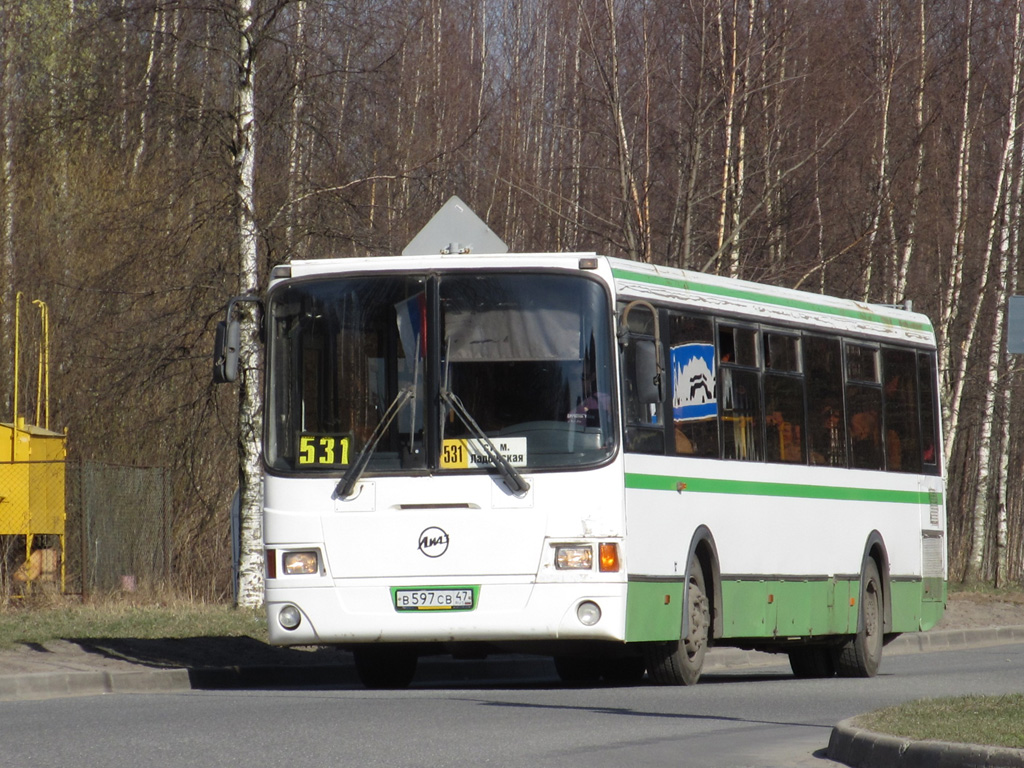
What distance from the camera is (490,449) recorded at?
42.3 ft

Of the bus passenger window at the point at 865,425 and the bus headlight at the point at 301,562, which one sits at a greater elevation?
the bus passenger window at the point at 865,425

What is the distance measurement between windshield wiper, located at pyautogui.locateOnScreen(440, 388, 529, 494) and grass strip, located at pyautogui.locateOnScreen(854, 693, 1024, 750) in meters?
3.19

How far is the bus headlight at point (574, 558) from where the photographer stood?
1280 centimetres

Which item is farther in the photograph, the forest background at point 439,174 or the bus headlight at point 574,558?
the forest background at point 439,174

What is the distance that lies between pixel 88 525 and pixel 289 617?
9649 millimetres

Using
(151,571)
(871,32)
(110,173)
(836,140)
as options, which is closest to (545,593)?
(151,571)

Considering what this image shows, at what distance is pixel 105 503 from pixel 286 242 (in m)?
4.54

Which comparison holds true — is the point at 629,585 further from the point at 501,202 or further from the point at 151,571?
the point at 501,202

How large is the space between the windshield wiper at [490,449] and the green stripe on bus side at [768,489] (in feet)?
2.48

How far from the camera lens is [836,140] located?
2495cm

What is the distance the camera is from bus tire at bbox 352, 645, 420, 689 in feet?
47.4

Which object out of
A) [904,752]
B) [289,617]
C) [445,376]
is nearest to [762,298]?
[445,376]

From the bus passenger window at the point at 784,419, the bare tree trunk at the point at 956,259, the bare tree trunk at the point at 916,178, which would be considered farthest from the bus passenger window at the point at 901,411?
the bare tree trunk at the point at 956,259

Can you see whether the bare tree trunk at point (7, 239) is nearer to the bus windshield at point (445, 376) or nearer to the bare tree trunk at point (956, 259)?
the bus windshield at point (445, 376)
